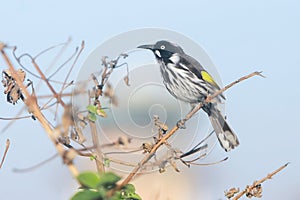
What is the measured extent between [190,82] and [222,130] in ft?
0.31

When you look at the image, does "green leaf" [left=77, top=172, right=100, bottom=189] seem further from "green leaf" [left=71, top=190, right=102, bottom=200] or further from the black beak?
the black beak

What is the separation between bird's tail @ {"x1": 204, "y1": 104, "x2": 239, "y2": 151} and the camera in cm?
65

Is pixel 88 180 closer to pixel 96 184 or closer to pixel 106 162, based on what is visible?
pixel 96 184

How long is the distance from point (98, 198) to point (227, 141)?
436 mm

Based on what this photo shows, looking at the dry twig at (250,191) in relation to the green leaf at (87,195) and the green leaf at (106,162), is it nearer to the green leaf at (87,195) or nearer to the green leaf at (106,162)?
the green leaf at (106,162)

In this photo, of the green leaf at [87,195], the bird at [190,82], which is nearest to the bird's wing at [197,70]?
→ the bird at [190,82]

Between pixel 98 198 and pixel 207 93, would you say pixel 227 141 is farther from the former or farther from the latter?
pixel 98 198

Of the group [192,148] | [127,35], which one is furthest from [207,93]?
[127,35]

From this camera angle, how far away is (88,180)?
293 millimetres

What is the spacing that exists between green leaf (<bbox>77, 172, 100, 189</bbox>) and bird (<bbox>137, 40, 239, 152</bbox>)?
28cm

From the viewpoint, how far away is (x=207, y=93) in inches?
28.0

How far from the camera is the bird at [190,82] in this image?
0.60 m

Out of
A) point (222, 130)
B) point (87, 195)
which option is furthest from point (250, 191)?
point (87, 195)

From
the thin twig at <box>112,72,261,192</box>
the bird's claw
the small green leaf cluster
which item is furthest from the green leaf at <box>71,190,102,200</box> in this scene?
the bird's claw
